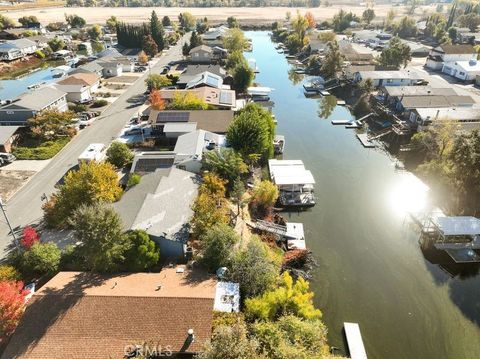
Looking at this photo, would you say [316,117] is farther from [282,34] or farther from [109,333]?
[282,34]

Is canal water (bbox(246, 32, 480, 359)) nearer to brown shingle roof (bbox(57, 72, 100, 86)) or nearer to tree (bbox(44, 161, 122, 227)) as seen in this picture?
tree (bbox(44, 161, 122, 227))

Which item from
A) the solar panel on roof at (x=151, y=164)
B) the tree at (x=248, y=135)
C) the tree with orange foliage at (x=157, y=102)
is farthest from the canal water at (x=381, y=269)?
the tree with orange foliage at (x=157, y=102)

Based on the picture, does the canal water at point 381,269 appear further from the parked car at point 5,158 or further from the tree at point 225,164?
the parked car at point 5,158

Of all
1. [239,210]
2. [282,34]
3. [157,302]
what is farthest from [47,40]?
[157,302]

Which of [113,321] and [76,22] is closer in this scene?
[113,321]

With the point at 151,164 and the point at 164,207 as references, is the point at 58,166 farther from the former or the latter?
the point at 164,207

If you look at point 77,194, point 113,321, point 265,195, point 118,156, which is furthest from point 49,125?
point 113,321
